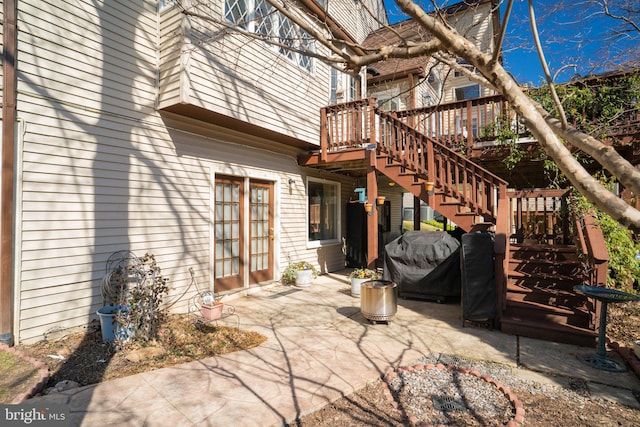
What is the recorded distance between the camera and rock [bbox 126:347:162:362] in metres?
3.16

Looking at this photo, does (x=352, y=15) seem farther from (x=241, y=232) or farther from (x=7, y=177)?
(x=7, y=177)

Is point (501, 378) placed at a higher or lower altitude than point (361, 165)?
lower

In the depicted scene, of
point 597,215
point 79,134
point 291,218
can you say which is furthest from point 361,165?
point 79,134

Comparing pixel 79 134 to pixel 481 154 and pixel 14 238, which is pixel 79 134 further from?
pixel 481 154

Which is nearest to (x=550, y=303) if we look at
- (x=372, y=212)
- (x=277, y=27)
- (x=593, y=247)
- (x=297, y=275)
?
(x=593, y=247)

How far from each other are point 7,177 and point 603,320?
612cm

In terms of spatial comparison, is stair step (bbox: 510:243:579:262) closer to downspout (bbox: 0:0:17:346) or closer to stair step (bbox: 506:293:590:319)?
stair step (bbox: 506:293:590:319)

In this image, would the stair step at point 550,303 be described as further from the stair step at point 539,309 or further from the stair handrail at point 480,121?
the stair handrail at point 480,121

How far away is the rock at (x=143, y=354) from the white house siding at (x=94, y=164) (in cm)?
106

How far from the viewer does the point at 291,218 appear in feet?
23.1

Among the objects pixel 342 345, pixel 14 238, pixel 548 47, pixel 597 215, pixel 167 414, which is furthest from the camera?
pixel 597 215

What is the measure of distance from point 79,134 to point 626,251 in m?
7.41

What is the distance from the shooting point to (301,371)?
2.95 m

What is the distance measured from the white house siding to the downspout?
0.25ft
